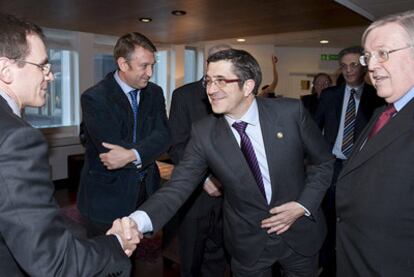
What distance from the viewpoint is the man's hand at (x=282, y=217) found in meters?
1.79

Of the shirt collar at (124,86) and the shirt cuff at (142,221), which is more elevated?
the shirt collar at (124,86)

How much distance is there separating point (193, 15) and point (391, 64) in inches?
127

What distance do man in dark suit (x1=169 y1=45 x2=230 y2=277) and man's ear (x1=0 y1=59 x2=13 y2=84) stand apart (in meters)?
1.48

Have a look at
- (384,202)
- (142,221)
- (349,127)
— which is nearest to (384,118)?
(384,202)

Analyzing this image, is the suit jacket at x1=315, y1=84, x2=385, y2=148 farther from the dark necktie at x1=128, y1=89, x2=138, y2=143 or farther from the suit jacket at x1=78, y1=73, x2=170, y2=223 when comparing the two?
the dark necktie at x1=128, y1=89, x2=138, y2=143

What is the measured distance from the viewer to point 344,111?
3.13 meters

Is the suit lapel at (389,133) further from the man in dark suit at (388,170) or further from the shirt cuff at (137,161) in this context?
the shirt cuff at (137,161)

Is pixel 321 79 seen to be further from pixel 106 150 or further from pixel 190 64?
pixel 190 64

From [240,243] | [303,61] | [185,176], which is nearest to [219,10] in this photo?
[185,176]

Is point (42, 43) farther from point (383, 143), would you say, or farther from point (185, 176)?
point (383, 143)

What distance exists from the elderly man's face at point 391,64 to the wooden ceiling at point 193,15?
2240 millimetres

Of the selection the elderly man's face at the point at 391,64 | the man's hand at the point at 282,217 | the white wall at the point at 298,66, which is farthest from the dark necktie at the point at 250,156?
the white wall at the point at 298,66

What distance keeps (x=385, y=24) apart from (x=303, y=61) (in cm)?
1020

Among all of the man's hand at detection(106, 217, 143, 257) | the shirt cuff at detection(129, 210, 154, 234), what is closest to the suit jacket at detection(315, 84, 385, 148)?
the shirt cuff at detection(129, 210, 154, 234)
